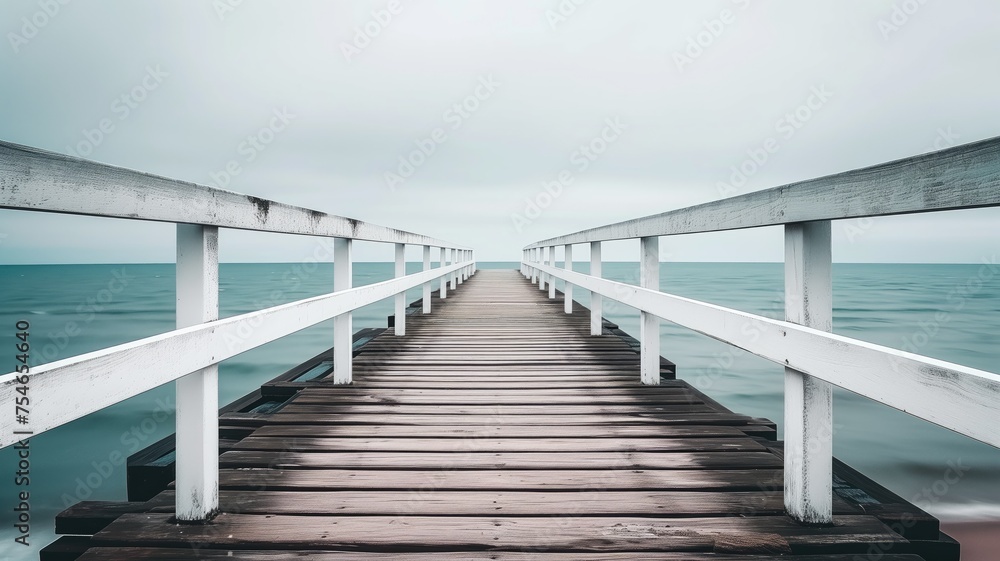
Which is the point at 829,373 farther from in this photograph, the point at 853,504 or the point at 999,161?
the point at 853,504

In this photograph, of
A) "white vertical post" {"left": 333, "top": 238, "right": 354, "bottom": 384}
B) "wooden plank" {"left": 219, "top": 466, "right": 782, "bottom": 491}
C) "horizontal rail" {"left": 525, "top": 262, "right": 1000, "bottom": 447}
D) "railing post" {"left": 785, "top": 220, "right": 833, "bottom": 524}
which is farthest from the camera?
"white vertical post" {"left": 333, "top": 238, "right": 354, "bottom": 384}

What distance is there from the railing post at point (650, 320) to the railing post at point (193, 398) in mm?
2420

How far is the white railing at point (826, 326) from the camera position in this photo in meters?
1.03

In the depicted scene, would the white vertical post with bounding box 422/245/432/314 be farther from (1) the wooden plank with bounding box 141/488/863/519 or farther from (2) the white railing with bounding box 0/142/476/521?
(1) the wooden plank with bounding box 141/488/863/519

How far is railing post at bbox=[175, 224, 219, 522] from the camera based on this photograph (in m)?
1.64

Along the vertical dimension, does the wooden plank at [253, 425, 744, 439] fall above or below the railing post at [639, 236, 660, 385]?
below

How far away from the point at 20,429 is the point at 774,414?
956cm

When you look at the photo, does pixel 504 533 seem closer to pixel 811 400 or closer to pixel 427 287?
pixel 811 400

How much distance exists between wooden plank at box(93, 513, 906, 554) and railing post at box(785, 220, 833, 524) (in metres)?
0.09

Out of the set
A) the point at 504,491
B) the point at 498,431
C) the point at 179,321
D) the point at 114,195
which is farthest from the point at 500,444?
the point at 114,195

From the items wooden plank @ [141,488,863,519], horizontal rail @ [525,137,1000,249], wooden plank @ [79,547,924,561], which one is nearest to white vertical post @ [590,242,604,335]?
horizontal rail @ [525,137,1000,249]

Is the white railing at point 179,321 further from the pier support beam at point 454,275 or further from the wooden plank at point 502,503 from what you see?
the pier support beam at point 454,275

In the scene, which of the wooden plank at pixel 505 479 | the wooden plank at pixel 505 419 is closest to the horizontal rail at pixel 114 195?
the wooden plank at pixel 505 479

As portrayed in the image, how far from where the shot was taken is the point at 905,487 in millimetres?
5766
